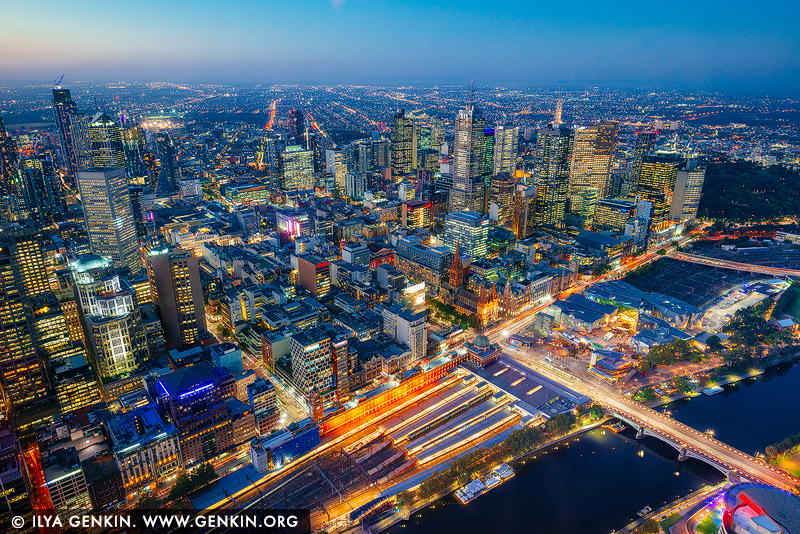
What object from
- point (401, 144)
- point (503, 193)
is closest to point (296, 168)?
point (401, 144)

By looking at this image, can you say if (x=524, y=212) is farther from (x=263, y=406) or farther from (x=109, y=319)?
(x=109, y=319)

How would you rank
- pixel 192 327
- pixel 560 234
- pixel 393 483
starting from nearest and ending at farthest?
pixel 393 483 → pixel 192 327 → pixel 560 234

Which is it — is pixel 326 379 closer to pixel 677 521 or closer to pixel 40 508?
pixel 40 508

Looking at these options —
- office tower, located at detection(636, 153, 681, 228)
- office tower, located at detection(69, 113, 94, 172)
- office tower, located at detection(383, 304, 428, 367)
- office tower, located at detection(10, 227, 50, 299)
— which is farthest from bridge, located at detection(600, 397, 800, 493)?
office tower, located at detection(69, 113, 94, 172)

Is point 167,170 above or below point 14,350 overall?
above

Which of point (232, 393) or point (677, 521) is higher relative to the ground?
point (232, 393)

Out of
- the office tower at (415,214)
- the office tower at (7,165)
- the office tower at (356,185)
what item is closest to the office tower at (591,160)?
the office tower at (415,214)

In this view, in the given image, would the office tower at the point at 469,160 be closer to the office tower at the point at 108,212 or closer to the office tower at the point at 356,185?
the office tower at the point at 356,185

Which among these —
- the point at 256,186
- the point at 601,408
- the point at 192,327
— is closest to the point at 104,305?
the point at 192,327
